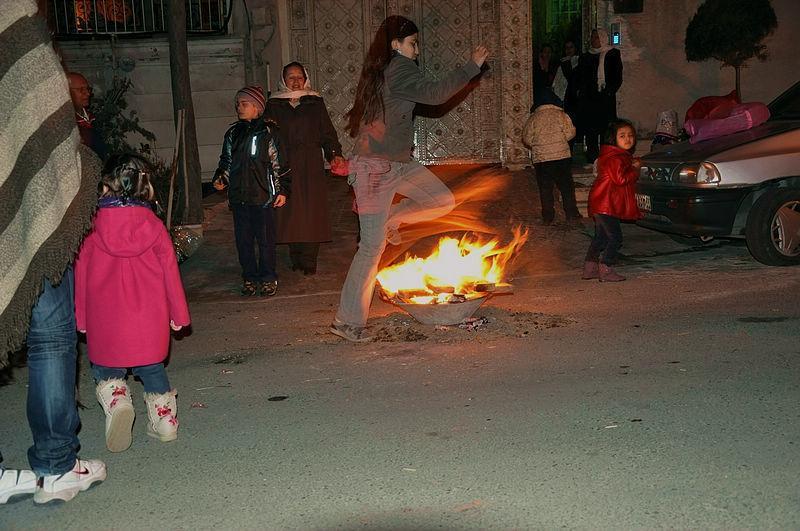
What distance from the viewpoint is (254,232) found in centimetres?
926

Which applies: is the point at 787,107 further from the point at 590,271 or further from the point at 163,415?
the point at 163,415

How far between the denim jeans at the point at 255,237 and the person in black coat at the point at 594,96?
6743 millimetres

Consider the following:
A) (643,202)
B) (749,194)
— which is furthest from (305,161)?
(749,194)

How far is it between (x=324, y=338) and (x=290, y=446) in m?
2.33

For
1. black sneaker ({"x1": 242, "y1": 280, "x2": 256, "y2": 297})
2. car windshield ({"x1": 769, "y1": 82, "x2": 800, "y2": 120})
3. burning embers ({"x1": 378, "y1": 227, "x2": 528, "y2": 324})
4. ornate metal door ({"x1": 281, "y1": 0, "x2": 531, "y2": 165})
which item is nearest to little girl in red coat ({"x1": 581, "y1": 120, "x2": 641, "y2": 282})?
burning embers ({"x1": 378, "y1": 227, "x2": 528, "y2": 324})

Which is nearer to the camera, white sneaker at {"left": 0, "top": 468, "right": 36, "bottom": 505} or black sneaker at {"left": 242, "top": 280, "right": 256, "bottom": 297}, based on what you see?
white sneaker at {"left": 0, "top": 468, "right": 36, "bottom": 505}

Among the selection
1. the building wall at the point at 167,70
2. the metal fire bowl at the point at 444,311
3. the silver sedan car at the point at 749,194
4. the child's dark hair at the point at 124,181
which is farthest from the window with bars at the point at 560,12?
the child's dark hair at the point at 124,181

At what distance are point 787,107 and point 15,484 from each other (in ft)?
27.8

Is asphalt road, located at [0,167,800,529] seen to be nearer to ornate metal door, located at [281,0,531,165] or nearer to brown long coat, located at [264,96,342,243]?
brown long coat, located at [264,96,342,243]

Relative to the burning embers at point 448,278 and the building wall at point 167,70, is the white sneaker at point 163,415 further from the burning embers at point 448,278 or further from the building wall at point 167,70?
the building wall at point 167,70

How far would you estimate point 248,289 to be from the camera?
934 centimetres

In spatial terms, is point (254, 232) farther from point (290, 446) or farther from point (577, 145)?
point (577, 145)

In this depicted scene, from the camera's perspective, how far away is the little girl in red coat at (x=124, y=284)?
486 centimetres

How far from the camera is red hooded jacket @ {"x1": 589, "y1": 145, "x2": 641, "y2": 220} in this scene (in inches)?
356
